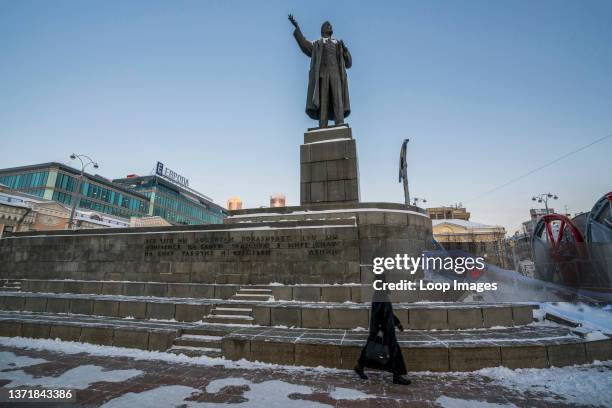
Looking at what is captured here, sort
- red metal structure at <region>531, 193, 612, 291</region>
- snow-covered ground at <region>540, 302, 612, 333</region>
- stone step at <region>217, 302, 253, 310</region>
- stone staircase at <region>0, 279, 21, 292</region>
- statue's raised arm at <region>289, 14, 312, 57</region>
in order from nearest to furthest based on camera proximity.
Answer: snow-covered ground at <region>540, 302, 612, 333</region> < stone step at <region>217, 302, 253, 310</region> < stone staircase at <region>0, 279, 21, 292</region> < red metal structure at <region>531, 193, 612, 291</region> < statue's raised arm at <region>289, 14, 312, 57</region>

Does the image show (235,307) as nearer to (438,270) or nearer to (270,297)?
(270,297)

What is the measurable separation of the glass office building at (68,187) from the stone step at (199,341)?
239 feet

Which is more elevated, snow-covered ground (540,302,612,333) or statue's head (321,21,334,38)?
statue's head (321,21,334,38)

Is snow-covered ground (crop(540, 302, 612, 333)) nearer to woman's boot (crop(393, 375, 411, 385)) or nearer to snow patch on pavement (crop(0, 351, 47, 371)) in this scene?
woman's boot (crop(393, 375, 411, 385))

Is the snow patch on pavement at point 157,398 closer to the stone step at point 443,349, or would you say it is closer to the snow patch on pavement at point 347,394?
the stone step at point 443,349

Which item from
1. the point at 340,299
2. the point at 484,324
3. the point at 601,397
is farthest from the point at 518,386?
the point at 340,299

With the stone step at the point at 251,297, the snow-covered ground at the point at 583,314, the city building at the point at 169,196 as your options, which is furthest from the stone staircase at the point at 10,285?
the city building at the point at 169,196

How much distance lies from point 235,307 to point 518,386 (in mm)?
6807

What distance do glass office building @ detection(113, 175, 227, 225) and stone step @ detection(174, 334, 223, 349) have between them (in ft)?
280

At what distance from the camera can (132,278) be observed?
1211 centimetres

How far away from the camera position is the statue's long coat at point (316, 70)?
15.6 meters

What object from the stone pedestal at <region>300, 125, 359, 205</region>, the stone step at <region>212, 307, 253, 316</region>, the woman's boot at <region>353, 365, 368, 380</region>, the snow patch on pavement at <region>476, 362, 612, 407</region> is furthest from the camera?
the stone pedestal at <region>300, 125, 359, 205</region>

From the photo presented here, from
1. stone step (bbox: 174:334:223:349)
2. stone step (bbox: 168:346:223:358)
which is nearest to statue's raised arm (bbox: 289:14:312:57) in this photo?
stone step (bbox: 174:334:223:349)

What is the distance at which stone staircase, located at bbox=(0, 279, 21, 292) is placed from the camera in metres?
13.2
